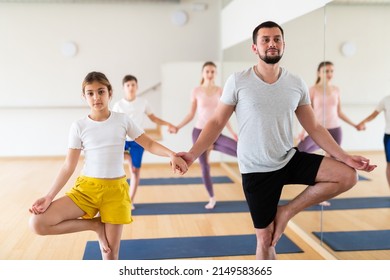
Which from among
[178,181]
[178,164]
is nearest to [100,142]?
[178,164]

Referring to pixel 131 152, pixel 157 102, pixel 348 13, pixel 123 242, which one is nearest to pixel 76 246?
pixel 123 242

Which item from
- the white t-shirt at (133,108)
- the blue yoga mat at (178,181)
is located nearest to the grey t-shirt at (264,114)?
the white t-shirt at (133,108)

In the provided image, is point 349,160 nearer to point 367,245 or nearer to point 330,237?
point 367,245

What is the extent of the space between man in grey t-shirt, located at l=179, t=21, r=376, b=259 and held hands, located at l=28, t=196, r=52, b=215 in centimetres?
68

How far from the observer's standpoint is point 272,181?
236cm

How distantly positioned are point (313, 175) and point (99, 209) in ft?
3.52

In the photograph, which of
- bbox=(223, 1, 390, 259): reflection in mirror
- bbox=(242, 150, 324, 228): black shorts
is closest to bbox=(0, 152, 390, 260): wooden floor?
bbox=(223, 1, 390, 259): reflection in mirror

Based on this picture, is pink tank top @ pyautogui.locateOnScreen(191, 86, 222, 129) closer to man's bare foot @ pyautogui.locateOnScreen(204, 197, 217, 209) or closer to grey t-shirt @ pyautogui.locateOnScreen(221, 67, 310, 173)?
man's bare foot @ pyautogui.locateOnScreen(204, 197, 217, 209)

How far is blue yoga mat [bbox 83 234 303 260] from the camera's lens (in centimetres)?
324

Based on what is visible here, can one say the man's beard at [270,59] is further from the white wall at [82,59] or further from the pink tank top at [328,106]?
the white wall at [82,59]

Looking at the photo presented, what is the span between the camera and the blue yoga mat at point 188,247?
3244 mm

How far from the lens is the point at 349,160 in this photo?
228 cm

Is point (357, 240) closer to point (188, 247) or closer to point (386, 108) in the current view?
point (386, 108)

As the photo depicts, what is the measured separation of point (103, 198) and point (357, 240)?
171 cm
